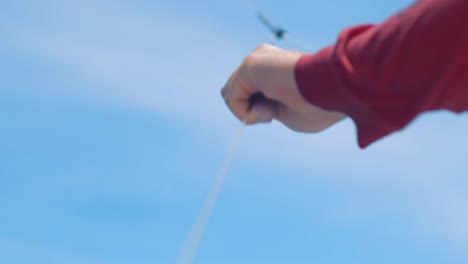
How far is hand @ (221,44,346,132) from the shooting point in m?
2.75

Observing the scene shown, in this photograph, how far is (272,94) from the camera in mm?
2861

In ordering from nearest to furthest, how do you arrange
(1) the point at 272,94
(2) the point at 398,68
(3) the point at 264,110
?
(2) the point at 398,68 < (1) the point at 272,94 < (3) the point at 264,110

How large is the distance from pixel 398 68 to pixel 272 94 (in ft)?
2.10

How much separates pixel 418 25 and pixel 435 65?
0.10m

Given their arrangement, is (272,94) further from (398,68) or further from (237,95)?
(398,68)

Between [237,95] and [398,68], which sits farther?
[237,95]

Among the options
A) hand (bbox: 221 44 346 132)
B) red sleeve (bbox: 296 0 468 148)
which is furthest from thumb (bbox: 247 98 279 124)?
red sleeve (bbox: 296 0 468 148)

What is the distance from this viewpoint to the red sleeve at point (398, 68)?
7.13ft

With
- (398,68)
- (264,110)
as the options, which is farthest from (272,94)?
(398,68)

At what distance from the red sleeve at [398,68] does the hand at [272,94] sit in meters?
0.16

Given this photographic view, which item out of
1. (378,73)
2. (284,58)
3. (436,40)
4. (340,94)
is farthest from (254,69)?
(436,40)

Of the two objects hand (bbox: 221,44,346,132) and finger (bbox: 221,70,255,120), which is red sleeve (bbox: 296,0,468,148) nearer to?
hand (bbox: 221,44,346,132)

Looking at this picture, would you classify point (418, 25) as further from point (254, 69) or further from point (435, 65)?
point (254, 69)

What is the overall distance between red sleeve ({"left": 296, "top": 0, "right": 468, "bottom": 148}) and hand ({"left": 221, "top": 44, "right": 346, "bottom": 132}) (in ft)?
0.52
